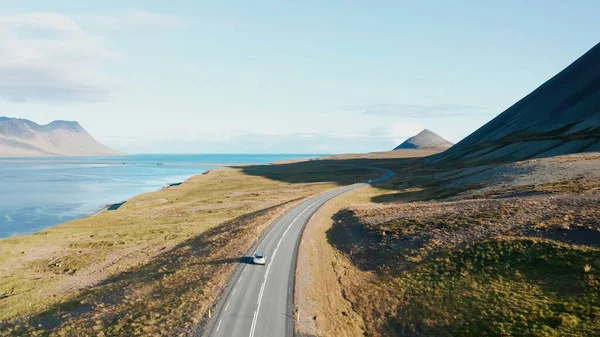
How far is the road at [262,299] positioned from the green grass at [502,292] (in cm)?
794

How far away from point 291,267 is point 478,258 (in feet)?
60.9

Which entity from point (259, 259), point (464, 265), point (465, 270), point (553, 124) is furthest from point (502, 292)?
point (553, 124)

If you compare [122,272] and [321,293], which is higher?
[321,293]

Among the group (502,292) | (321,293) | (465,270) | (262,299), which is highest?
(465,270)

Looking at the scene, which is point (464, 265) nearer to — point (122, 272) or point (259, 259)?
point (259, 259)

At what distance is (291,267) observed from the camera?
38469 millimetres

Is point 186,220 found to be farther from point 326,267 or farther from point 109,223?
point 326,267

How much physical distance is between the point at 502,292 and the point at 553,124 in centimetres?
14291

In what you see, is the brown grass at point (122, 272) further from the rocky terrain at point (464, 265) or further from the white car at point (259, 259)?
the rocky terrain at point (464, 265)

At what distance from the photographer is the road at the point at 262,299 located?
86.5 feet

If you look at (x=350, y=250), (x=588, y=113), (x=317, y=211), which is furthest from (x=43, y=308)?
(x=588, y=113)

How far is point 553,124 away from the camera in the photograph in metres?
147

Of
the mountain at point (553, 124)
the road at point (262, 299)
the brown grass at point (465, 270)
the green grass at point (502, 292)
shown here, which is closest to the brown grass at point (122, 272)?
the road at point (262, 299)

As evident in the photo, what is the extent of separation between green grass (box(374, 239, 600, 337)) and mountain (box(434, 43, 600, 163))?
254 ft
